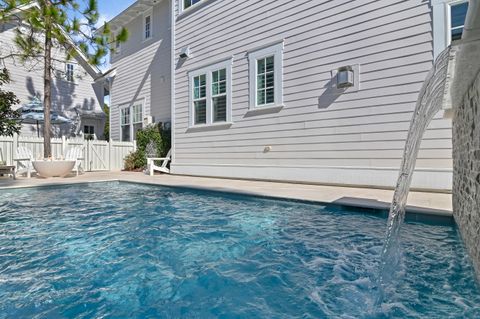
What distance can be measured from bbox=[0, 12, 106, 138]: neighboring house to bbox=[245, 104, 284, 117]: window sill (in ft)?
28.9

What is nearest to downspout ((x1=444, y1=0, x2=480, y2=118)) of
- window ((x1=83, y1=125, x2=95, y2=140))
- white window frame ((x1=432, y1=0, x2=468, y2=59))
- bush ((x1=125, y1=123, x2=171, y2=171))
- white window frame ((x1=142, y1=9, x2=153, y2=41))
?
white window frame ((x1=432, y1=0, x2=468, y2=59))

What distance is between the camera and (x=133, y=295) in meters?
2.04

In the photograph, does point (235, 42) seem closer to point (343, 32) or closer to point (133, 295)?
point (343, 32)

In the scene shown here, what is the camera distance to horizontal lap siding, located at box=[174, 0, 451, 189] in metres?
5.23

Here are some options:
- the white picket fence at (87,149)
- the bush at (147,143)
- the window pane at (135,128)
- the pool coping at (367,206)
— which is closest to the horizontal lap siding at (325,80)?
the pool coping at (367,206)

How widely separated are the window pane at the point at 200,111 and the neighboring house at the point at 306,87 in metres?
0.03

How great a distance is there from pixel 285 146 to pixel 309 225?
3.47 metres

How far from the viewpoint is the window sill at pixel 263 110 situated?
7.05m

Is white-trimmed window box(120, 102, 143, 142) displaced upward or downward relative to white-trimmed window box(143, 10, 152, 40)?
downward

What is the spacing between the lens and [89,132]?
15.6 m

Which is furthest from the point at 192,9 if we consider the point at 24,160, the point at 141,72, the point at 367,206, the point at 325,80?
the point at 367,206

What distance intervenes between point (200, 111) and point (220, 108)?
82cm

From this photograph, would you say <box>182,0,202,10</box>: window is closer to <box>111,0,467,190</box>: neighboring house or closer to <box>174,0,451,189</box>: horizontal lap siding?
<box>111,0,467,190</box>: neighboring house

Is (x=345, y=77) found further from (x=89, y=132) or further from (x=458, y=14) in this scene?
(x=89, y=132)
